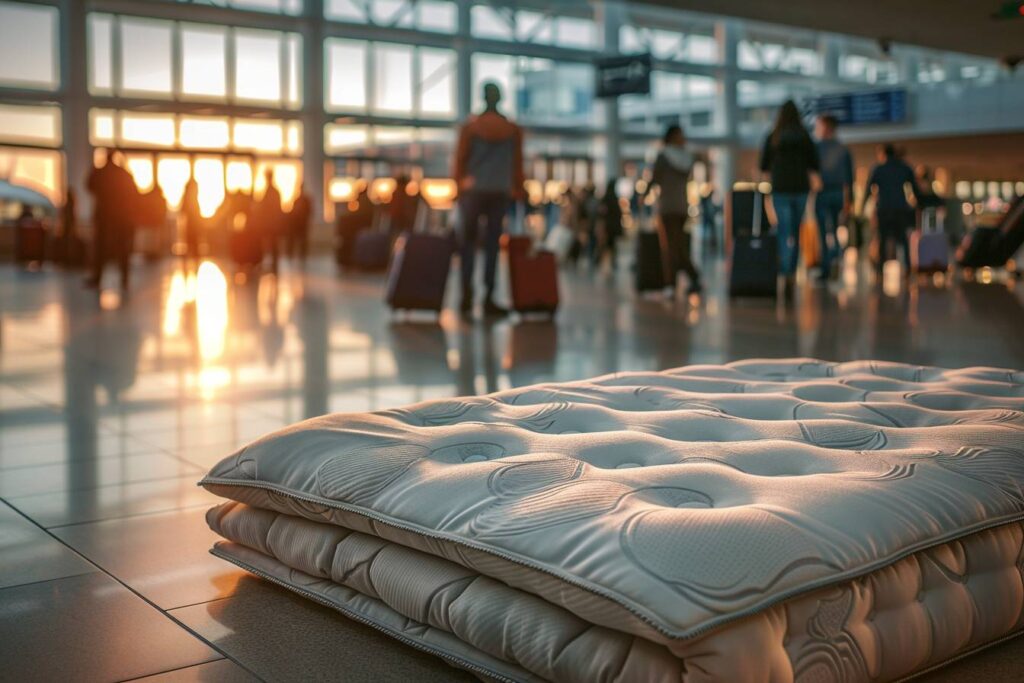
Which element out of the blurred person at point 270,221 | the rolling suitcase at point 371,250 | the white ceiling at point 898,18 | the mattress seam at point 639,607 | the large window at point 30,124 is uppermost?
the white ceiling at point 898,18

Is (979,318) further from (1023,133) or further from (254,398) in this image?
(1023,133)

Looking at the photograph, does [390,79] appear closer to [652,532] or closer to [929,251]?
[929,251]

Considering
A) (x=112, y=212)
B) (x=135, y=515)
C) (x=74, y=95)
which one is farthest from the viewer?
(x=74, y=95)

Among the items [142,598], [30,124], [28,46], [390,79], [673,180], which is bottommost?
[142,598]

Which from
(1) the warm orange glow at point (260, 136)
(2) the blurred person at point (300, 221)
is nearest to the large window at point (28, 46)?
(1) the warm orange glow at point (260, 136)

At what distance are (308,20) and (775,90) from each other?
1581 cm

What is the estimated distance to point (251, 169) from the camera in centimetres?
2497

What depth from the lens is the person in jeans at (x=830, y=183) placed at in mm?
13008

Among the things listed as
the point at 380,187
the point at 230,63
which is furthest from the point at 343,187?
the point at 230,63

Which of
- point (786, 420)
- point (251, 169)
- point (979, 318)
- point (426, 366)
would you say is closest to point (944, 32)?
point (979, 318)

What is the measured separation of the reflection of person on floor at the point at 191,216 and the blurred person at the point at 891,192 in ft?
40.2

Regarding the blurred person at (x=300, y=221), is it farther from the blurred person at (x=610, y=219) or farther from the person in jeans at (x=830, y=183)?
the person in jeans at (x=830, y=183)

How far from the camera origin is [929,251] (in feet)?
50.3

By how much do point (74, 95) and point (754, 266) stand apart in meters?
17.6
